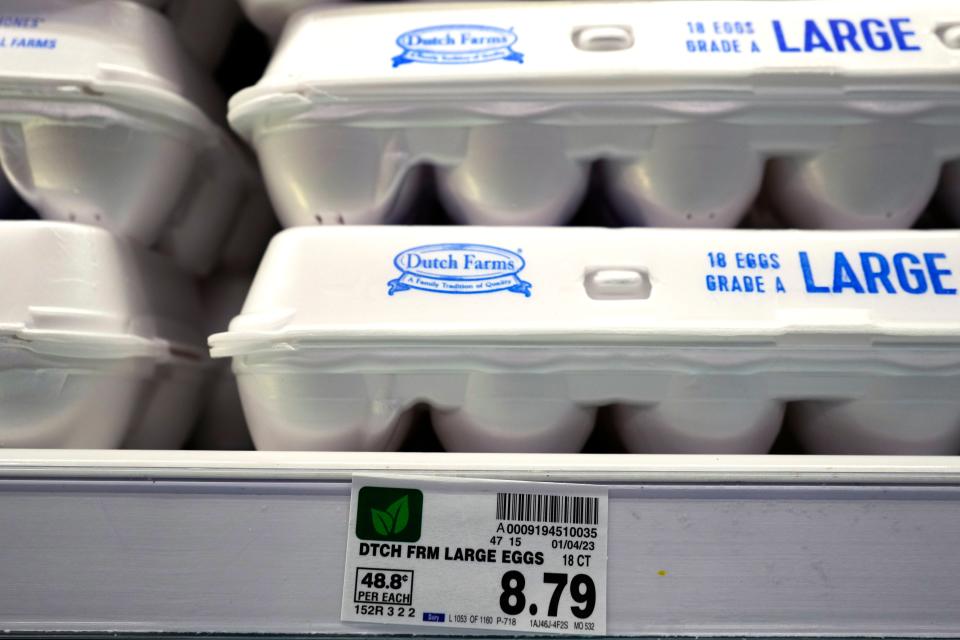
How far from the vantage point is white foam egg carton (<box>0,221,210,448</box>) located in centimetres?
59

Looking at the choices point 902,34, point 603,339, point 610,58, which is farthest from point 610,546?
point 902,34

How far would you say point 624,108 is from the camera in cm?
64

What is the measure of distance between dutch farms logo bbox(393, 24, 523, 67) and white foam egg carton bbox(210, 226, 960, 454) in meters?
0.16

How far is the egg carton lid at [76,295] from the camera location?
0.60 m

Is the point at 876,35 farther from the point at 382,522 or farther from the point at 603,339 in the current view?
the point at 382,522

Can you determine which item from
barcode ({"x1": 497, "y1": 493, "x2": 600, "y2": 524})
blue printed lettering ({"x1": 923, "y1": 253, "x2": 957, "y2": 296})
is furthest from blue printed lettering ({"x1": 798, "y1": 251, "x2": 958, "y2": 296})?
barcode ({"x1": 497, "y1": 493, "x2": 600, "y2": 524})

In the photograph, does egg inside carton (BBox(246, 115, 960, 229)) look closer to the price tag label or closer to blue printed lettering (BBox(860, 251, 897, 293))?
blue printed lettering (BBox(860, 251, 897, 293))

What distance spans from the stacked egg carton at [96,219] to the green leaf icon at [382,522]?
0.97 feet

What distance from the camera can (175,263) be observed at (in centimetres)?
81

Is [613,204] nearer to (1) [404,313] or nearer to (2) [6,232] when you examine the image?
(1) [404,313]

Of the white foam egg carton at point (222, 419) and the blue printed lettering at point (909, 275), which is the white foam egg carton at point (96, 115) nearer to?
the white foam egg carton at point (222, 419)

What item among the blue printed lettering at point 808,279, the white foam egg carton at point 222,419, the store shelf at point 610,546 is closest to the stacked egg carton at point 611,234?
the blue printed lettering at point 808,279

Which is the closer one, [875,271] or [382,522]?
[382,522]

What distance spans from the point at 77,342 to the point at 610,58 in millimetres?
496
